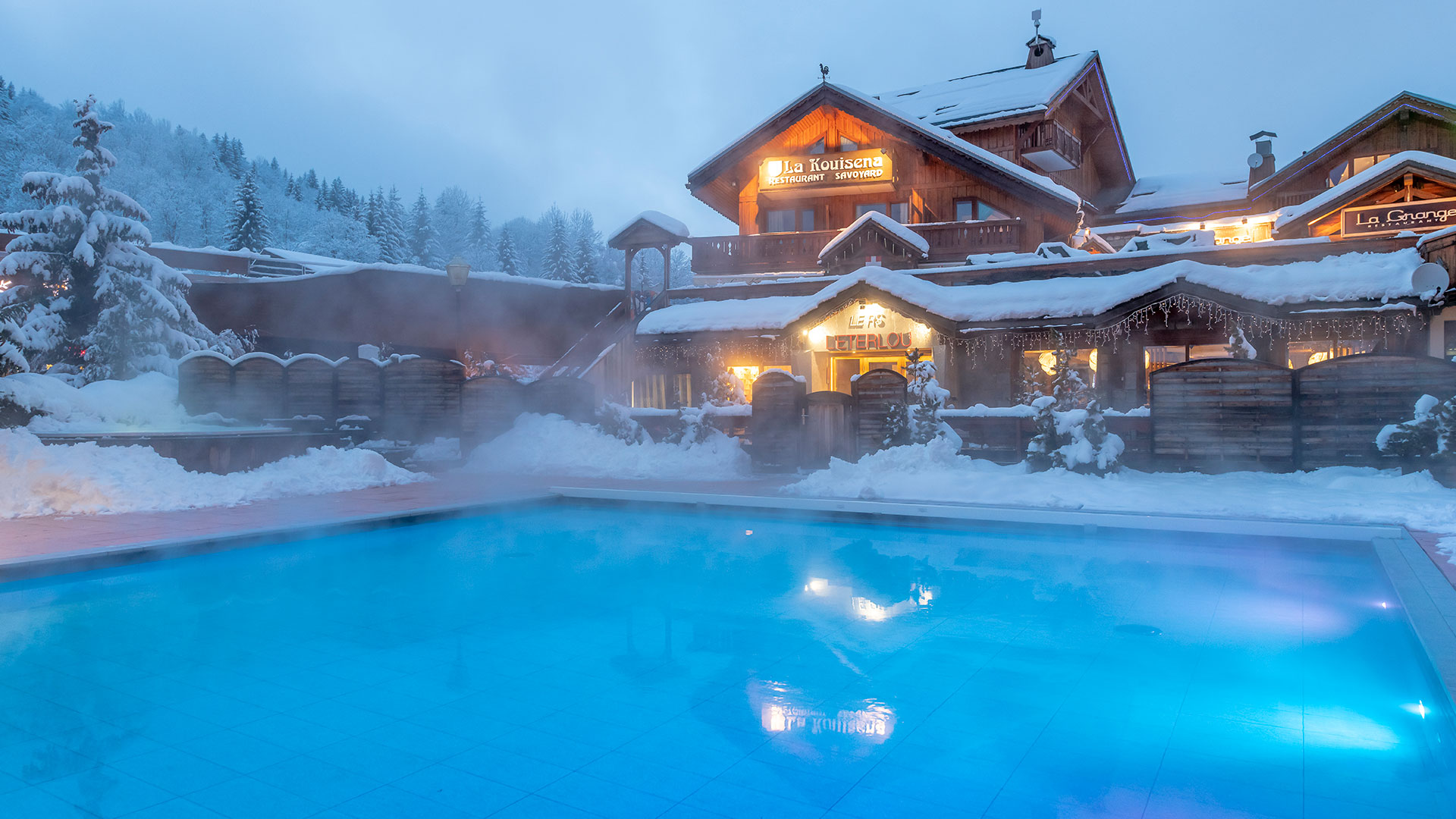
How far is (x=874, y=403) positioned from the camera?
14562mm

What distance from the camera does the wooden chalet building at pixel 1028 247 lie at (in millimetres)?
16219

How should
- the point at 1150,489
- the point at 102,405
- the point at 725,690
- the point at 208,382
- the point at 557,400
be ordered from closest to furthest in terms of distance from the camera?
the point at 725,690
the point at 1150,489
the point at 102,405
the point at 208,382
the point at 557,400

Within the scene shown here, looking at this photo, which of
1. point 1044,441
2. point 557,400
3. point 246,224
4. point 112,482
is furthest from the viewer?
point 246,224

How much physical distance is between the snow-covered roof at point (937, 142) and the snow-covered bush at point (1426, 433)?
13.1m

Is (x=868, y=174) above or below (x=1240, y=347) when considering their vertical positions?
above

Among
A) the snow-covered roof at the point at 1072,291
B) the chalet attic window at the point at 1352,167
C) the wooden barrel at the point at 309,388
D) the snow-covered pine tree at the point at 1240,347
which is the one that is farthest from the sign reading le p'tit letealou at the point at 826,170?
the wooden barrel at the point at 309,388

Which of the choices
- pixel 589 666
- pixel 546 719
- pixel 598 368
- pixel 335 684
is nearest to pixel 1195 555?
pixel 589 666

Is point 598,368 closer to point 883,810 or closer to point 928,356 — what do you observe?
point 928,356

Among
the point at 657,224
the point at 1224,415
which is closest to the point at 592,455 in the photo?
the point at 657,224

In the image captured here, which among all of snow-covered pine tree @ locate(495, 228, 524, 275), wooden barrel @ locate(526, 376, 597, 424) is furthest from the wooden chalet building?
snow-covered pine tree @ locate(495, 228, 524, 275)

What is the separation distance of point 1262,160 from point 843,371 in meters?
18.6

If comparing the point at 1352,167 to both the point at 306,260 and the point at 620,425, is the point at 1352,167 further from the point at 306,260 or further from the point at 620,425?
the point at 306,260

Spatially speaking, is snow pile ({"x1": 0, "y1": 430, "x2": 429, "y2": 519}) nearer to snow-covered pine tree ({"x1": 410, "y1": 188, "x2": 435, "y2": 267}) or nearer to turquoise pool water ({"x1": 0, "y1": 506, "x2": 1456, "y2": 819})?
turquoise pool water ({"x1": 0, "y1": 506, "x2": 1456, "y2": 819})

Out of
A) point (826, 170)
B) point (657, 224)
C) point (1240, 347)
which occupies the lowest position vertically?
point (1240, 347)
